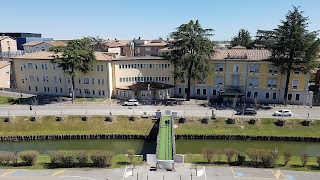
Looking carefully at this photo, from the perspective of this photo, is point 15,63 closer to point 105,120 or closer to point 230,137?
point 105,120

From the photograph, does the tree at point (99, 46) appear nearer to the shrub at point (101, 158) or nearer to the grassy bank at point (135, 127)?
the grassy bank at point (135, 127)

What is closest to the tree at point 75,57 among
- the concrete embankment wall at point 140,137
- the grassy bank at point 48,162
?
the concrete embankment wall at point 140,137

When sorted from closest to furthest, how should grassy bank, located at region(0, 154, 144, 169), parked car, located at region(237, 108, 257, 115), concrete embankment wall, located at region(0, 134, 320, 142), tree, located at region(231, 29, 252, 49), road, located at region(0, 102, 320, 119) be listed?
1. grassy bank, located at region(0, 154, 144, 169)
2. concrete embankment wall, located at region(0, 134, 320, 142)
3. parked car, located at region(237, 108, 257, 115)
4. road, located at region(0, 102, 320, 119)
5. tree, located at region(231, 29, 252, 49)

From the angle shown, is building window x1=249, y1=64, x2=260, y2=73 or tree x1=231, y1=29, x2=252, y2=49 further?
tree x1=231, y1=29, x2=252, y2=49

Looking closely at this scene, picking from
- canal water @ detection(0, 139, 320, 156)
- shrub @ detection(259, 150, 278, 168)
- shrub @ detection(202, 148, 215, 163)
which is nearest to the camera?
shrub @ detection(259, 150, 278, 168)

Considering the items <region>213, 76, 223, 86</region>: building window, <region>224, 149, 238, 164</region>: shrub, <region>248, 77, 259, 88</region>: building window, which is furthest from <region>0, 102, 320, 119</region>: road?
<region>224, 149, 238, 164</region>: shrub

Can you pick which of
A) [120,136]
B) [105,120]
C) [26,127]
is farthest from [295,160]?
[26,127]

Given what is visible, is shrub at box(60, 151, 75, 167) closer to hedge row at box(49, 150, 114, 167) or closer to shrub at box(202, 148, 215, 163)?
hedge row at box(49, 150, 114, 167)

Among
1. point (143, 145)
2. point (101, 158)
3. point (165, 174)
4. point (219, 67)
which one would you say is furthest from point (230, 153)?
point (219, 67)
